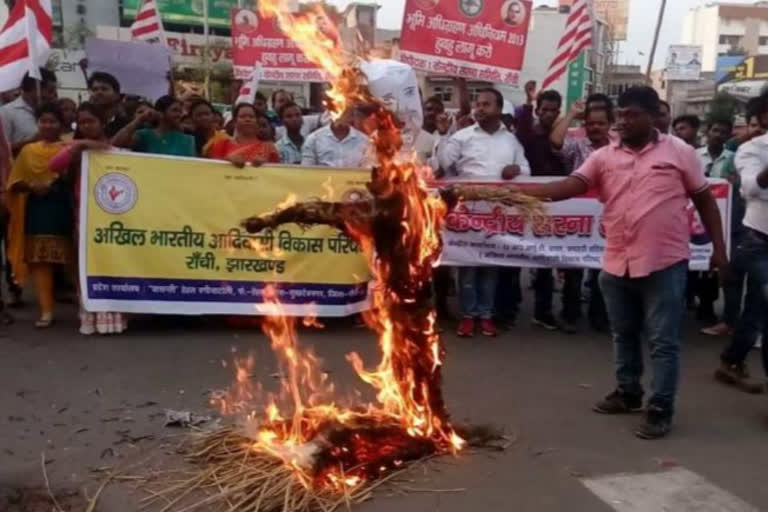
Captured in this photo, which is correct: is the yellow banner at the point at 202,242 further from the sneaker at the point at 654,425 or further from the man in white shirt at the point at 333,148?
the sneaker at the point at 654,425

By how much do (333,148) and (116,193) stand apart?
6.10 feet

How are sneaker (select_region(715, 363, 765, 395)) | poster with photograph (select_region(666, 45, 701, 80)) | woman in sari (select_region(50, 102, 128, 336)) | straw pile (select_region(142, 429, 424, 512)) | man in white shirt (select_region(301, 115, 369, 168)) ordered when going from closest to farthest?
straw pile (select_region(142, 429, 424, 512)) < sneaker (select_region(715, 363, 765, 395)) < woman in sari (select_region(50, 102, 128, 336)) < man in white shirt (select_region(301, 115, 369, 168)) < poster with photograph (select_region(666, 45, 701, 80))

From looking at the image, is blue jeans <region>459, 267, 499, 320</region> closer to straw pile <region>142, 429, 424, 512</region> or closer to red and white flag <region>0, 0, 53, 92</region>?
straw pile <region>142, 429, 424, 512</region>

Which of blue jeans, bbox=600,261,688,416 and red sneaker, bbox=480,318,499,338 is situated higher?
blue jeans, bbox=600,261,688,416

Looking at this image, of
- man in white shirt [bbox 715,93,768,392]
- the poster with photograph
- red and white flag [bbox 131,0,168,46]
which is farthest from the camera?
the poster with photograph

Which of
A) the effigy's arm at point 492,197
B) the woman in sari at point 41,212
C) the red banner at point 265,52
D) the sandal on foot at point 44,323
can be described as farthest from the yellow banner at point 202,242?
the red banner at point 265,52

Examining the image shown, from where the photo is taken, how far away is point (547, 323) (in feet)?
23.9

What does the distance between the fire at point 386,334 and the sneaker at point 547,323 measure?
119 inches

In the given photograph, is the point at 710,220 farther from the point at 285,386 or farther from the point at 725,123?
the point at 725,123

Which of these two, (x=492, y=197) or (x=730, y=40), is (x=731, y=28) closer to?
(x=730, y=40)

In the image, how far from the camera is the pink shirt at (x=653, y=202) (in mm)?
4559

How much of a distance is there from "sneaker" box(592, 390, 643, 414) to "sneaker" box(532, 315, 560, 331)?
7.17 ft

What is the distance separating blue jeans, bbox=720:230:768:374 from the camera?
517 cm

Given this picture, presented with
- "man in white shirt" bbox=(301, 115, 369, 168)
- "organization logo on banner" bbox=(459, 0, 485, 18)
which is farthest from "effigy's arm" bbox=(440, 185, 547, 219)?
"organization logo on banner" bbox=(459, 0, 485, 18)
